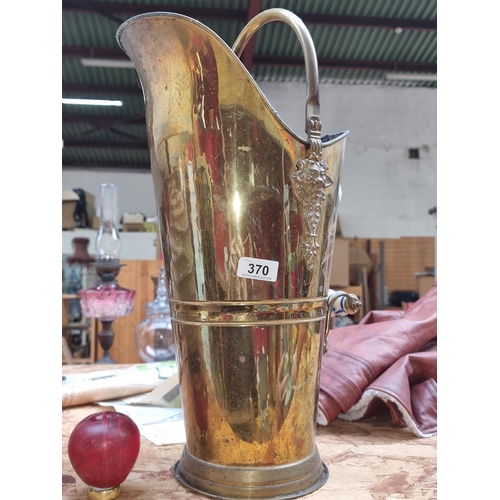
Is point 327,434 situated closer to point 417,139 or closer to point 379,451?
point 379,451

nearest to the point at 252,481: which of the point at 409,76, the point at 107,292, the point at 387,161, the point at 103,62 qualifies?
the point at 107,292

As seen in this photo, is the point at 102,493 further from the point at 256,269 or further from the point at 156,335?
the point at 156,335

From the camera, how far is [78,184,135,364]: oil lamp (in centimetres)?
149

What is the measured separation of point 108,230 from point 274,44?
127 inches

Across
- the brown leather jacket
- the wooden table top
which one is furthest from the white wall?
the wooden table top

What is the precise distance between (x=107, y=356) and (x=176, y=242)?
3.49 feet

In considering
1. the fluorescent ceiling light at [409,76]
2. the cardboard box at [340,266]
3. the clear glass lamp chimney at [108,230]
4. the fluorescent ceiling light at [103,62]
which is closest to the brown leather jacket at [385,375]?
the clear glass lamp chimney at [108,230]

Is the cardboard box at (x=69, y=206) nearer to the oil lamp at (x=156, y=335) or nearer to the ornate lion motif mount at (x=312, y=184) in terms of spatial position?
the oil lamp at (x=156, y=335)

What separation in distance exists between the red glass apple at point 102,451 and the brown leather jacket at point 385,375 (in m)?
0.39

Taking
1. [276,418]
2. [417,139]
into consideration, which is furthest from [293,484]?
[417,139]

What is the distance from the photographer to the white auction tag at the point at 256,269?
23.6 inches

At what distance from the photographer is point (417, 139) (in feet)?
17.1
